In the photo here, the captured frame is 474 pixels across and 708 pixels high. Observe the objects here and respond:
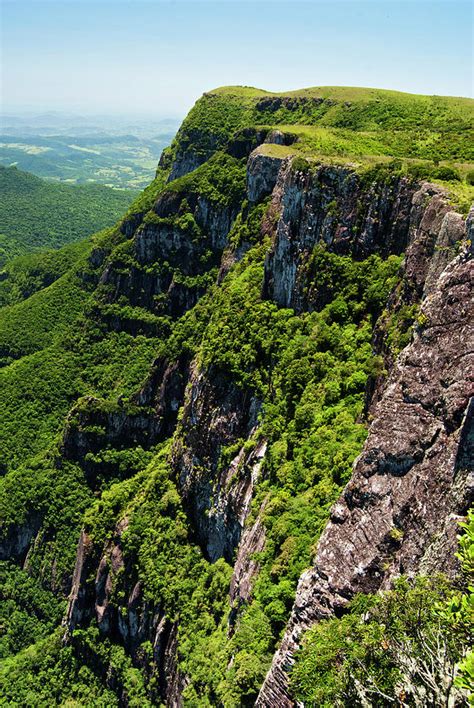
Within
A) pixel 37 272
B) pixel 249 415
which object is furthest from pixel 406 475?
pixel 37 272

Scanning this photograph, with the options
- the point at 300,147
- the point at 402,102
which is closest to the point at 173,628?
the point at 300,147

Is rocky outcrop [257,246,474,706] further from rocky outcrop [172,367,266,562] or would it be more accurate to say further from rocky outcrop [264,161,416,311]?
rocky outcrop [172,367,266,562]

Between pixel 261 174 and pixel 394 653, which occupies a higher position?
pixel 261 174

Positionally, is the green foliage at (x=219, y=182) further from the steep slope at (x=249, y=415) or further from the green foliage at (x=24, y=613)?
the green foliage at (x=24, y=613)

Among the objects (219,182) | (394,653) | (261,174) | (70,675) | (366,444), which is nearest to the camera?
(394,653)

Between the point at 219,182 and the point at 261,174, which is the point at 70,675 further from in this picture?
the point at 219,182
